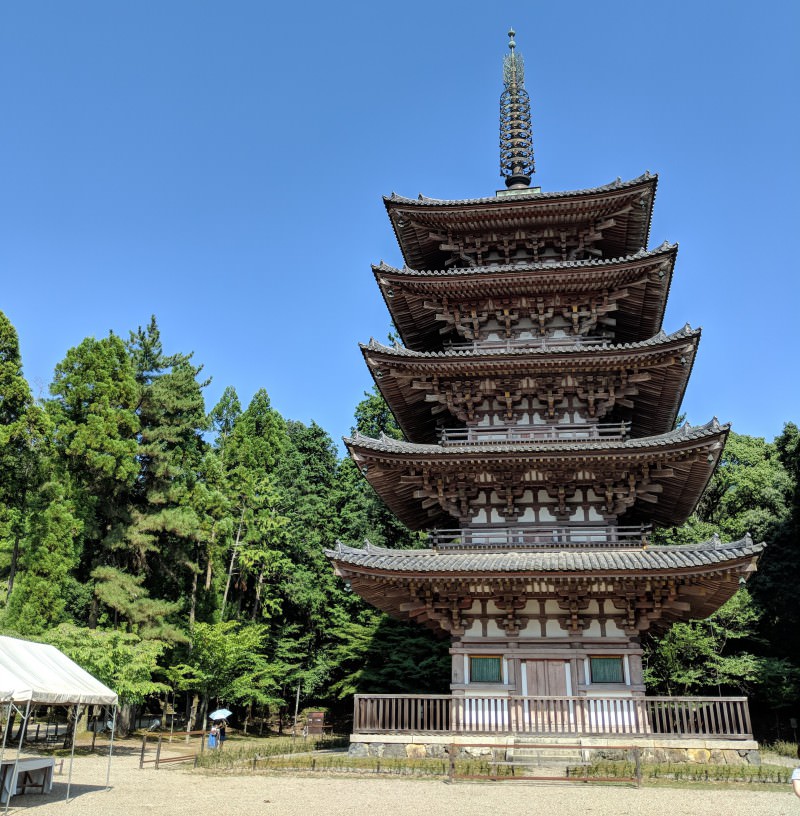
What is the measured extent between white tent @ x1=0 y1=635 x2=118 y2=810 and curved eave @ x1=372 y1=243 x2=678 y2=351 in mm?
13707

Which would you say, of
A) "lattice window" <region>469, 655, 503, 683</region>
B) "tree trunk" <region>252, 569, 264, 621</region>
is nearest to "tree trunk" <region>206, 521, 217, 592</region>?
"tree trunk" <region>252, 569, 264, 621</region>

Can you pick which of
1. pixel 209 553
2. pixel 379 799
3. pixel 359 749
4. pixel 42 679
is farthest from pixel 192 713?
pixel 379 799

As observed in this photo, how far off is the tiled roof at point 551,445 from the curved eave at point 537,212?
26.0 feet

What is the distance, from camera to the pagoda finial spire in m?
27.5

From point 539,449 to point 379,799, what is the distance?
937cm

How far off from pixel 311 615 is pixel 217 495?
9250 mm

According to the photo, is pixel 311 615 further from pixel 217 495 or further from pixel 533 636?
pixel 533 636

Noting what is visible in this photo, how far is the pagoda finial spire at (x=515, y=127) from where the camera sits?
1081 inches

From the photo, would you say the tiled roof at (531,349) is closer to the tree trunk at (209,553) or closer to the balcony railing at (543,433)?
the balcony railing at (543,433)

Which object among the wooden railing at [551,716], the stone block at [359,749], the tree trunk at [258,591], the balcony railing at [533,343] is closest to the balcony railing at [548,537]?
the wooden railing at [551,716]

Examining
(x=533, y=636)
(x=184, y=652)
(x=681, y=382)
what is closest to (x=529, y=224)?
(x=681, y=382)

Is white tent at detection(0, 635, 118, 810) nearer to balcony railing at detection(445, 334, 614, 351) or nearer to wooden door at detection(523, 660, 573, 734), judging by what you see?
wooden door at detection(523, 660, 573, 734)

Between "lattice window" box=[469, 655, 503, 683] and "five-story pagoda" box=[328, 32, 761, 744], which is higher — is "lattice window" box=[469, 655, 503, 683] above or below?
below

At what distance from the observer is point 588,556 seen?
1742 centimetres
